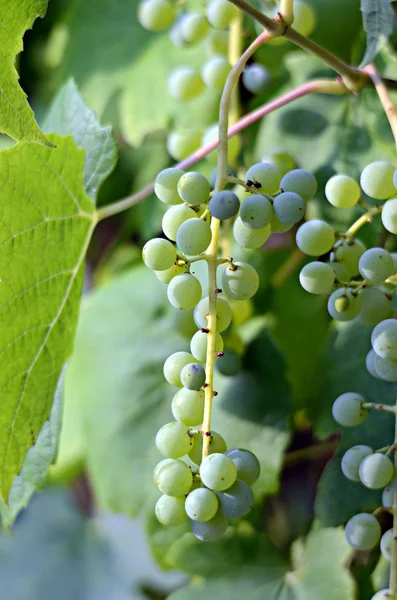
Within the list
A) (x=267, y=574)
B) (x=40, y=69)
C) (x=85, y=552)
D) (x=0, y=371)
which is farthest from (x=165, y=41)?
(x=85, y=552)

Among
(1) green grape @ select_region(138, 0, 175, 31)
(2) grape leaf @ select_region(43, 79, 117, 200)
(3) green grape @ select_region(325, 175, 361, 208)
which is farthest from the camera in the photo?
(1) green grape @ select_region(138, 0, 175, 31)

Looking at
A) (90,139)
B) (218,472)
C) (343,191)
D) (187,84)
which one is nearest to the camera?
(218,472)

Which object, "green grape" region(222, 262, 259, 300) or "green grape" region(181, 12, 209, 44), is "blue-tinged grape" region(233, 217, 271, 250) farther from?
"green grape" region(181, 12, 209, 44)

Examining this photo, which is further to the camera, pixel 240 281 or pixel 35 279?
pixel 35 279

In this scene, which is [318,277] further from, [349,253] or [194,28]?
[194,28]

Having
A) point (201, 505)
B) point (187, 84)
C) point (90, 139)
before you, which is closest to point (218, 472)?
point (201, 505)

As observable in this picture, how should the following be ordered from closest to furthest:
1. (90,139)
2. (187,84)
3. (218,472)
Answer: (218,472), (90,139), (187,84)

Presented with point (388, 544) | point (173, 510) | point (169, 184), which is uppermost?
point (169, 184)

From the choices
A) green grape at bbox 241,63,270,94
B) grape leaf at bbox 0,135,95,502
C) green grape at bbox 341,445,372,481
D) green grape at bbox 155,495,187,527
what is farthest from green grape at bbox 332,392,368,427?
green grape at bbox 241,63,270,94
